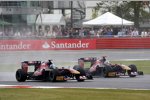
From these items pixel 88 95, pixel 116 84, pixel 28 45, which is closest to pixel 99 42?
pixel 28 45

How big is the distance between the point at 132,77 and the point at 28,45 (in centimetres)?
1852

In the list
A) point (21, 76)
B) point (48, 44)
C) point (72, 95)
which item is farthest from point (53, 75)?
point (48, 44)

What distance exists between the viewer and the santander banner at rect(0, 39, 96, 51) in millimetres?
36219

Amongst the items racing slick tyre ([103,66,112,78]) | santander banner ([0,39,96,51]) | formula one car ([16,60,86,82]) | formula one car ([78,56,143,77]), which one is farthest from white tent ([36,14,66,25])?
formula one car ([16,60,86,82])

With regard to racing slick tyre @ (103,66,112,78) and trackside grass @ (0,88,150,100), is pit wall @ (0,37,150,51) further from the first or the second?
trackside grass @ (0,88,150,100)

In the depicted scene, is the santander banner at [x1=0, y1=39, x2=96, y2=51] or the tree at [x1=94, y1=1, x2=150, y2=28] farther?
the tree at [x1=94, y1=1, x2=150, y2=28]

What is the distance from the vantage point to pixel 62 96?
472 inches

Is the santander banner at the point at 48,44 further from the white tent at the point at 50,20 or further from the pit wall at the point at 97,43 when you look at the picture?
the white tent at the point at 50,20

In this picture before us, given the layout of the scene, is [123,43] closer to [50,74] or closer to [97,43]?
[97,43]

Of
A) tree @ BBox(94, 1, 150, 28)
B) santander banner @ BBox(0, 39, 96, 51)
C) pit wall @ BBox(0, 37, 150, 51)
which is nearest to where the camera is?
santander banner @ BBox(0, 39, 96, 51)

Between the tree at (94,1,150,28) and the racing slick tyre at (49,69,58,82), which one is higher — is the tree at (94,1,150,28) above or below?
above

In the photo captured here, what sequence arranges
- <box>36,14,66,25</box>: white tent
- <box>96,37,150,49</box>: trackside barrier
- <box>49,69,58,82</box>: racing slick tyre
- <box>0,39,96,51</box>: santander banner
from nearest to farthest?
<box>49,69,58,82</box>: racing slick tyre
<box>0,39,96,51</box>: santander banner
<box>96,37,150,49</box>: trackside barrier
<box>36,14,66,25</box>: white tent

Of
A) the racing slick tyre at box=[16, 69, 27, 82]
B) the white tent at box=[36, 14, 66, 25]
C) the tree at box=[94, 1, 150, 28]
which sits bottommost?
the racing slick tyre at box=[16, 69, 27, 82]

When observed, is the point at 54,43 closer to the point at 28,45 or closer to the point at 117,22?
the point at 28,45
